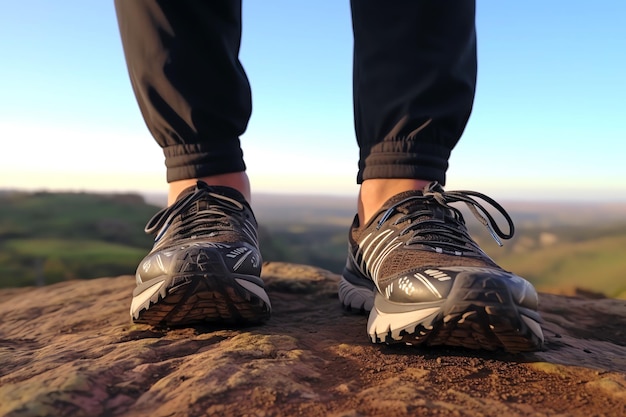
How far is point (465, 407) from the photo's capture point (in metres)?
0.76

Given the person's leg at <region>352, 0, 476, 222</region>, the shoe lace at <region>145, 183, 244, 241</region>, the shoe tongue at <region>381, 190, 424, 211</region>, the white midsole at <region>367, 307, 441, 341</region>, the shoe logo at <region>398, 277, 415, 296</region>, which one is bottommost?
the white midsole at <region>367, 307, 441, 341</region>

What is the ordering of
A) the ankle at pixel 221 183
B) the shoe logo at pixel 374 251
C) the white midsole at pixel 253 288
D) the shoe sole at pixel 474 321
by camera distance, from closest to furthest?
the shoe sole at pixel 474 321, the white midsole at pixel 253 288, the shoe logo at pixel 374 251, the ankle at pixel 221 183

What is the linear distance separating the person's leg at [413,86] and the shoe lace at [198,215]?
1.44 feet

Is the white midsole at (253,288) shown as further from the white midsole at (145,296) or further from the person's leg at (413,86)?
the person's leg at (413,86)

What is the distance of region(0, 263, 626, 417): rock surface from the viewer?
0.76 metres

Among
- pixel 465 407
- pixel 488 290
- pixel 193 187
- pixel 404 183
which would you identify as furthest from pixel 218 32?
pixel 465 407

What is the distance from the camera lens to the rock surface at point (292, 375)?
76 cm

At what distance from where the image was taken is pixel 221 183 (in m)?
1.59

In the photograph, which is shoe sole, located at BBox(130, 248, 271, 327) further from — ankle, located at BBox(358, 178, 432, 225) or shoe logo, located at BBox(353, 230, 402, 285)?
ankle, located at BBox(358, 178, 432, 225)

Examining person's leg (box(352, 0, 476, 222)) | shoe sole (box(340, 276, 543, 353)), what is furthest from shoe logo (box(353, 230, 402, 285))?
shoe sole (box(340, 276, 543, 353))

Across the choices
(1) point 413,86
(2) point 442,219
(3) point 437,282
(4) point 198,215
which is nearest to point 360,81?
(1) point 413,86

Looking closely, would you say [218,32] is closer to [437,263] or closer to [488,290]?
[437,263]

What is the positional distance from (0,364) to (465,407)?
0.95 meters

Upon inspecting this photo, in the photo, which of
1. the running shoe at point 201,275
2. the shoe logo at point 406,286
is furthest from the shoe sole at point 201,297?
the shoe logo at point 406,286
